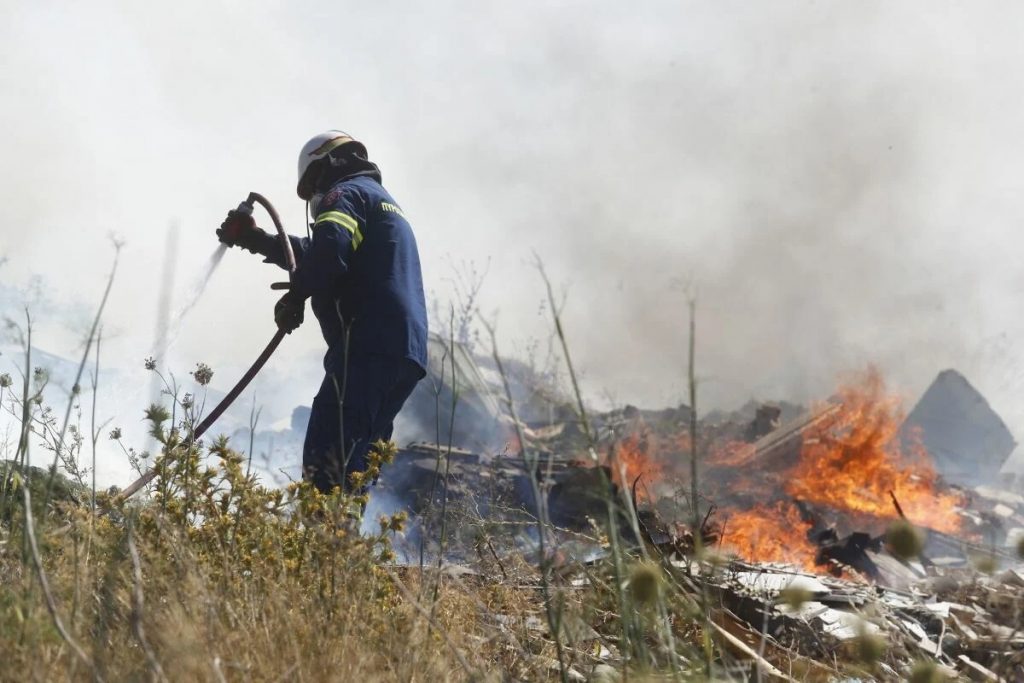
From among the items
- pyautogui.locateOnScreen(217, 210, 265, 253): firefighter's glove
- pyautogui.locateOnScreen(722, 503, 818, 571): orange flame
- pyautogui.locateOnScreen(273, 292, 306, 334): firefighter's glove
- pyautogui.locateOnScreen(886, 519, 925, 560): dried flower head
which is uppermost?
pyautogui.locateOnScreen(217, 210, 265, 253): firefighter's glove

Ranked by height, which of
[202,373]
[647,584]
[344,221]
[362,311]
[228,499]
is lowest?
[647,584]

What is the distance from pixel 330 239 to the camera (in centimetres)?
405

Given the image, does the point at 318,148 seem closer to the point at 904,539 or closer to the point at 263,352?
the point at 263,352

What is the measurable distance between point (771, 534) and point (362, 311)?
522 cm

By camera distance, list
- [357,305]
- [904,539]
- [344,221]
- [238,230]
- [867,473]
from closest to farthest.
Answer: [904,539] → [344,221] → [357,305] → [238,230] → [867,473]

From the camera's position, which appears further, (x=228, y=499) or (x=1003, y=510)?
(x=1003, y=510)

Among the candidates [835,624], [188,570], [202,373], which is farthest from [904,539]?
[835,624]

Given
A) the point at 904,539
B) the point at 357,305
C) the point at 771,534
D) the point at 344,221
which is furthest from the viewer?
the point at 771,534

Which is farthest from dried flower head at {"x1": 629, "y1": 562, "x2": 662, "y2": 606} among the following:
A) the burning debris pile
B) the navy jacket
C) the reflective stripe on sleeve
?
the reflective stripe on sleeve

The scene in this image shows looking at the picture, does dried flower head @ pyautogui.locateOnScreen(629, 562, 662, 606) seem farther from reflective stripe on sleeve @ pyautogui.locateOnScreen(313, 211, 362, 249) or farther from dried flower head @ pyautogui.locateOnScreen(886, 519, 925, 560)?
reflective stripe on sleeve @ pyautogui.locateOnScreen(313, 211, 362, 249)

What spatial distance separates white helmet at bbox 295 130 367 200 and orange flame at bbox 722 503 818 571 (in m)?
4.09

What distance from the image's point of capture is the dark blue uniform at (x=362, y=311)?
158 inches

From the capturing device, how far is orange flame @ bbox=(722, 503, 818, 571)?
293 inches

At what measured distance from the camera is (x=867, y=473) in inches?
390
